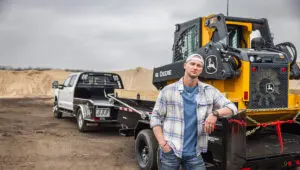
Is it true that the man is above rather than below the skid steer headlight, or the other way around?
below

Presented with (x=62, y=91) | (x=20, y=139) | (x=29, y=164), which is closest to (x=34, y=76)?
(x=62, y=91)

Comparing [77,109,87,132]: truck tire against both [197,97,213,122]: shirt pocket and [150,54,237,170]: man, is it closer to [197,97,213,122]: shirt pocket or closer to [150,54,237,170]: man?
[150,54,237,170]: man

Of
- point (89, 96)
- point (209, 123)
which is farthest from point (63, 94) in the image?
point (209, 123)

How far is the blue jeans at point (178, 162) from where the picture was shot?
3.15 m

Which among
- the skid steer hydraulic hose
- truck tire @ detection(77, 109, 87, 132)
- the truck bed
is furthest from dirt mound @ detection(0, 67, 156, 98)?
the skid steer hydraulic hose

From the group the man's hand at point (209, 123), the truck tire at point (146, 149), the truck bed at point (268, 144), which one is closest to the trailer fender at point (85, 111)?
the truck tire at point (146, 149)

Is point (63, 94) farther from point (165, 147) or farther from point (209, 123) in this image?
point (209, 123)

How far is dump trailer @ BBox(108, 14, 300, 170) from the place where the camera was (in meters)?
4.23

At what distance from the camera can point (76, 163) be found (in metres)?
6.55

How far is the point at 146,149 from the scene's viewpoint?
5906 millimetres

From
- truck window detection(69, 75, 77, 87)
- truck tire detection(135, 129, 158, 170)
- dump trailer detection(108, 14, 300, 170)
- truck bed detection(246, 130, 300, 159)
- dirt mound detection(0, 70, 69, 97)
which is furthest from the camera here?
dirt mound detection(0, 70, 69, 97)

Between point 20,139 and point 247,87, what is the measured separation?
648 cm

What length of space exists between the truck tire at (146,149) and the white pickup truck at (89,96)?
377 centimetres

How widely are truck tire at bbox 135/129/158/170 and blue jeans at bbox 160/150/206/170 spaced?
2.29 metres
